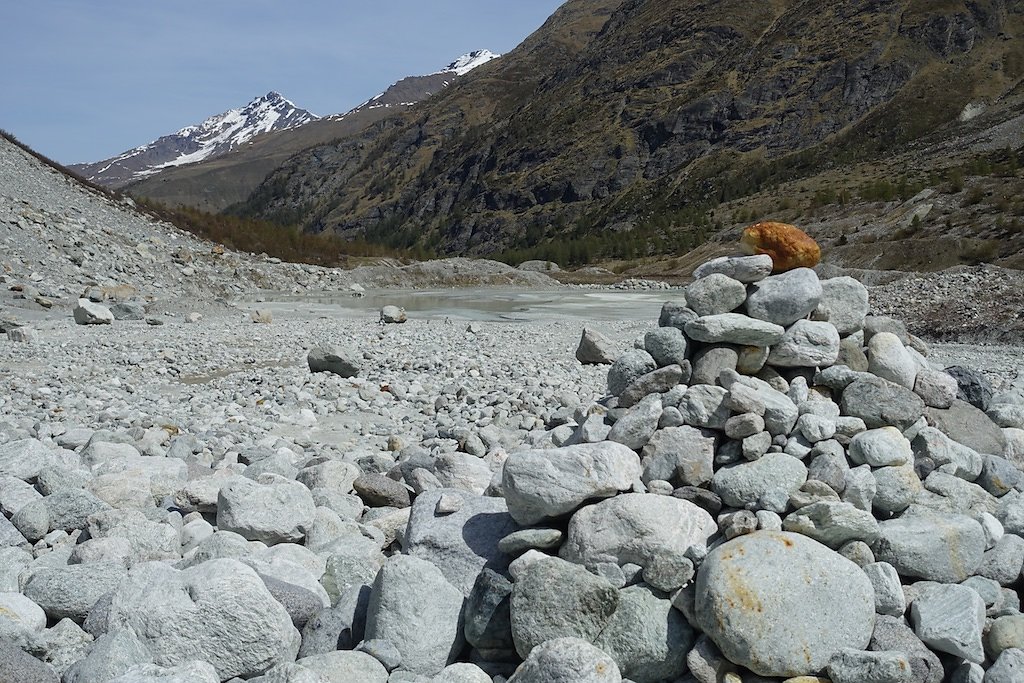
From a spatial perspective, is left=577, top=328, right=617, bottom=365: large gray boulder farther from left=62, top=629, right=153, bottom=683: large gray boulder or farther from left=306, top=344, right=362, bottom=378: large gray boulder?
left=62, top=629, right=153, bottom=683: large gray boulder

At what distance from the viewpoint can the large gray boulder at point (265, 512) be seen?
5.67m

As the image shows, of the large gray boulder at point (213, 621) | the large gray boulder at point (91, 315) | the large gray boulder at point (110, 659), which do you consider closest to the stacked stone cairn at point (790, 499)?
the large gray boulder at point (213, 621)

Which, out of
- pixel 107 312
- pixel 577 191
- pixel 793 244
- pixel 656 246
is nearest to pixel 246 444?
pixel 793 244

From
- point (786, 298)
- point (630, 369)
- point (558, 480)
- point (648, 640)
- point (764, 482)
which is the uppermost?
point (786, 298)

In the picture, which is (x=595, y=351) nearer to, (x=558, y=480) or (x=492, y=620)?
(x=558, y=480)

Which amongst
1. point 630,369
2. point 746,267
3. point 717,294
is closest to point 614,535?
point 630,369

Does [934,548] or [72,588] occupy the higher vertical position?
[72,588]

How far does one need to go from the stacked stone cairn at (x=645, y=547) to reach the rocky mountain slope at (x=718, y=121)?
83.3m

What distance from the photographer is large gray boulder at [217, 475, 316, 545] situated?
5.67m

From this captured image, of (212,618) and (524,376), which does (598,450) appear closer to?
(212,618)

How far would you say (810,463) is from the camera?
523 centimetres

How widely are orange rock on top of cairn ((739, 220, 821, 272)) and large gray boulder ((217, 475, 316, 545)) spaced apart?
4.48 metres

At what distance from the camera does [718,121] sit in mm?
150125

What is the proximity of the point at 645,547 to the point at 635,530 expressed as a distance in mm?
125
